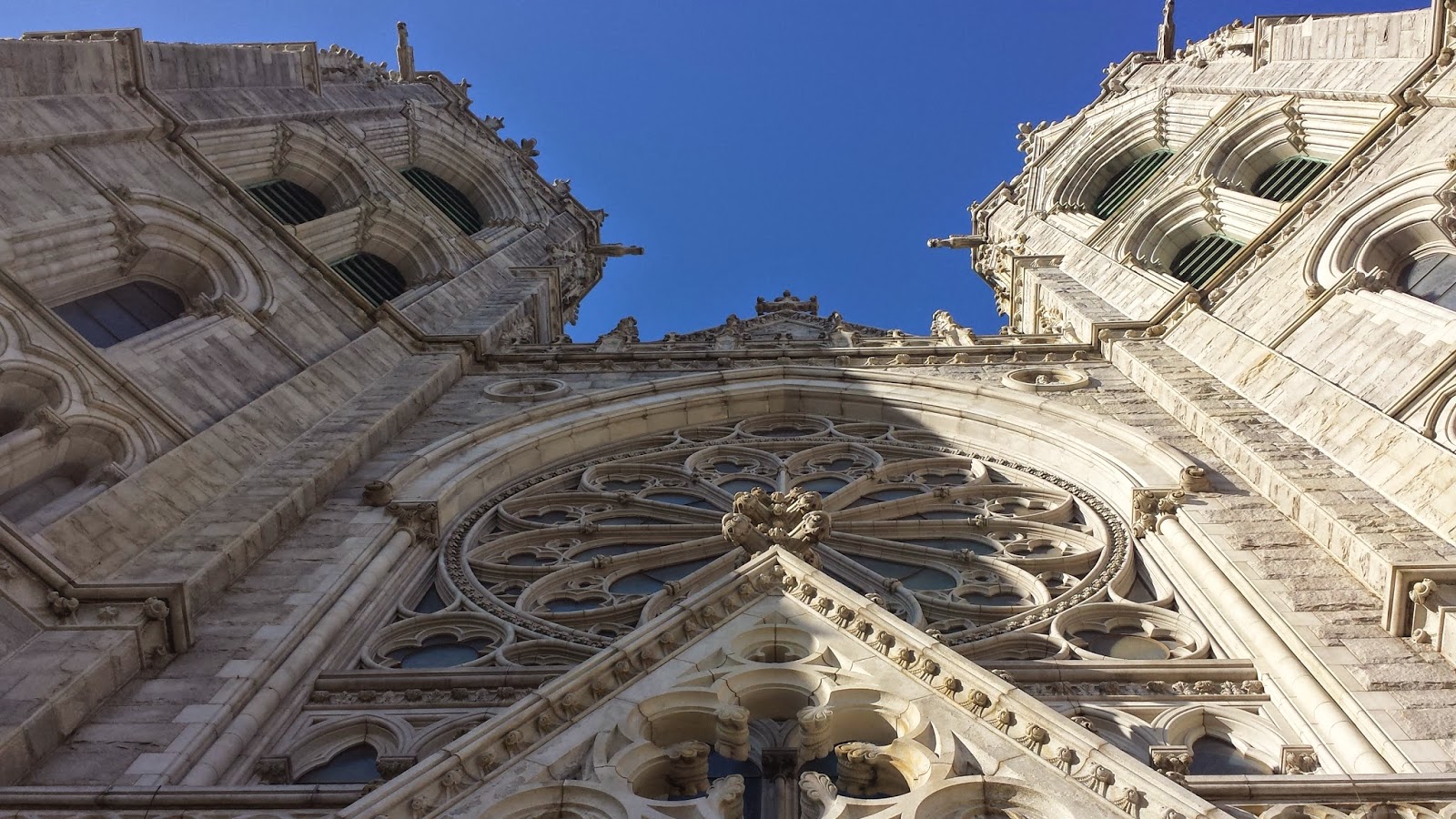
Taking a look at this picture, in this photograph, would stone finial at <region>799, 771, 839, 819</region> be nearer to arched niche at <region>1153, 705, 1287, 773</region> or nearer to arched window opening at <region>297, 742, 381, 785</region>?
arched niche at <region>1153, 705, 1287, 773</region>

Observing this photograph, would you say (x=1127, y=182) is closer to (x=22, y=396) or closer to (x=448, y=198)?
(x=448, y=198)

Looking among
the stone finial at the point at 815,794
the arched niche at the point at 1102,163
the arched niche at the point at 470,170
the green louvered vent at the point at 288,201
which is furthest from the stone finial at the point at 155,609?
the arched niche at the point at 1102,163

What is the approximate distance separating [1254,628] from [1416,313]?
216 inches

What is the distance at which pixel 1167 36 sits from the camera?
36844mm

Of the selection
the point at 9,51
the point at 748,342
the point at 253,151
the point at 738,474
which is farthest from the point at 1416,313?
the point at 253,151

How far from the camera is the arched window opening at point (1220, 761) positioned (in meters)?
8.39

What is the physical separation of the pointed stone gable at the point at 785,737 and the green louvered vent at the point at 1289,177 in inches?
697

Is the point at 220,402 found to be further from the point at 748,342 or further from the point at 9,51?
the point at 748,342

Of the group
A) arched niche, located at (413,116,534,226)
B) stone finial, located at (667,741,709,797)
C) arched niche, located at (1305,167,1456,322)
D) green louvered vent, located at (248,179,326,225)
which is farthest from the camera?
arched niche, located at (413,116,534,226)

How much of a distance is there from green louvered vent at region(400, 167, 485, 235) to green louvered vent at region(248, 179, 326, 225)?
247 inches

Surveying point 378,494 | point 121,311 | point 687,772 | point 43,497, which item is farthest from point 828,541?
point 121,311

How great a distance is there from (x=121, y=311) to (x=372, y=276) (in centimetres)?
1082

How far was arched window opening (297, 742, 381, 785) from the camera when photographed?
8.64 m

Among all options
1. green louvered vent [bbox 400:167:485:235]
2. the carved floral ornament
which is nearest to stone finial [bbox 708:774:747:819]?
the carved floral ornament
